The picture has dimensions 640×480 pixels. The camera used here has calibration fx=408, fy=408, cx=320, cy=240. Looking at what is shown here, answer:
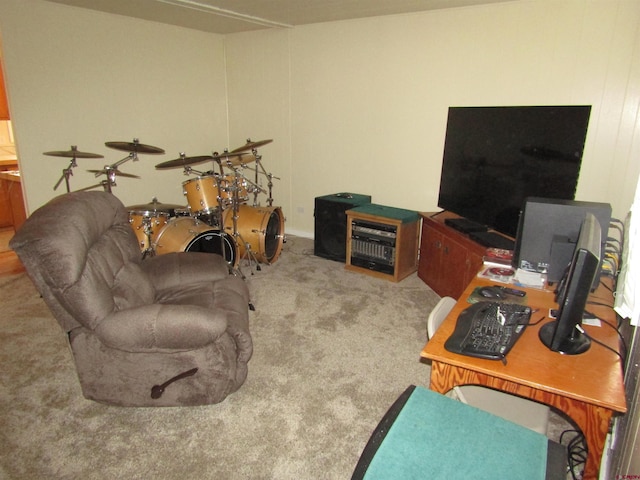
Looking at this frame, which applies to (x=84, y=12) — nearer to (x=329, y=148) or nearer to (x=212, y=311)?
(x=329, y=148)

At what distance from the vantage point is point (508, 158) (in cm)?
298

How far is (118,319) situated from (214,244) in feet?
6.10

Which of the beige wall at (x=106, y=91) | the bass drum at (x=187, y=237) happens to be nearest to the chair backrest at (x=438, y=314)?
the bass drum at (x=187, y=237)

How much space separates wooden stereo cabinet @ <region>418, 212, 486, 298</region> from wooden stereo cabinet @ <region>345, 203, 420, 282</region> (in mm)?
137

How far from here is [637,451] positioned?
3.88 feet

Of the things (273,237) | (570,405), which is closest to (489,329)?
(570,405)

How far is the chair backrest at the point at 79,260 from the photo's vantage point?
1705 millimetres

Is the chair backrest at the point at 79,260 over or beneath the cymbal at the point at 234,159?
beneath

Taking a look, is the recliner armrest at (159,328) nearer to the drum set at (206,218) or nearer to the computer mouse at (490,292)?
the computer mouse at (490,292)

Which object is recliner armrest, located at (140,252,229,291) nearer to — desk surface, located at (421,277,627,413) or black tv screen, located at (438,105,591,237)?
desk surface, located at (421,277,627,413)

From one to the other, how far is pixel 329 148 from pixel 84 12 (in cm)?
275

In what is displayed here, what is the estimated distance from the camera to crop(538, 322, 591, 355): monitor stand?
1.45 meters

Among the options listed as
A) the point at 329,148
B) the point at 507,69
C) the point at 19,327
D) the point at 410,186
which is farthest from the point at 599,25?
the point at 19,327

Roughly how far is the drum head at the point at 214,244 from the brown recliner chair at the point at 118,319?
3.55 ft
